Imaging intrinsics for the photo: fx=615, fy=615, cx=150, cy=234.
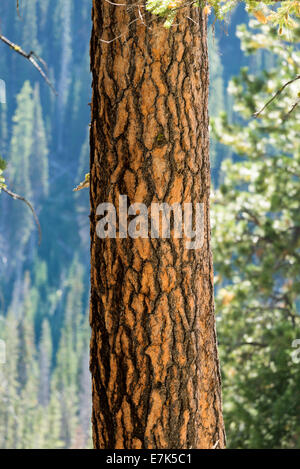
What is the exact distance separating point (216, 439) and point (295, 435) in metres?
5.93

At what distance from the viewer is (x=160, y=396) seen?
1.76 m

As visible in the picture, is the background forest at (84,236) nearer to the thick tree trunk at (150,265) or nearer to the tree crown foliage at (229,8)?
the tree crown foliage at (229,8)

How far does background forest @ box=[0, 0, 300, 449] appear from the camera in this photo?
7.50 metres

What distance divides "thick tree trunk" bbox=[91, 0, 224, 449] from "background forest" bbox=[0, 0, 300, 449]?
0.27m

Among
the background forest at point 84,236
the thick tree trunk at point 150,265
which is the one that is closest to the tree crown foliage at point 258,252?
the background forest at point 84,236

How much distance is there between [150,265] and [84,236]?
151 ft

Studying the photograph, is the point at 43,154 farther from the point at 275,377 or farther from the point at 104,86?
the point at 104,86

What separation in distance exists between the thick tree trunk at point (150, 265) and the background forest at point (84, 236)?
10.6 inches

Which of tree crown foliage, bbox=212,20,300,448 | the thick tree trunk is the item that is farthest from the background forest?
the thick tree trunk

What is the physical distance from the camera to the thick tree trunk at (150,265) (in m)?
1.78

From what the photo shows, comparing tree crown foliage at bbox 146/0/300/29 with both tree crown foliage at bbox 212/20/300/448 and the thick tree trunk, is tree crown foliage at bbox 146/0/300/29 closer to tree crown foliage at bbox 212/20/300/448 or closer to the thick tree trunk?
the thick tree trunk

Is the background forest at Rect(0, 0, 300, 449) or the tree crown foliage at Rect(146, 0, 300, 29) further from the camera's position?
the background forest at Rect(0, 0, 300, 449)

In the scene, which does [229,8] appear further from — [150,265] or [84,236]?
[84,236]

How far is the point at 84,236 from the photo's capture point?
47.6 m
